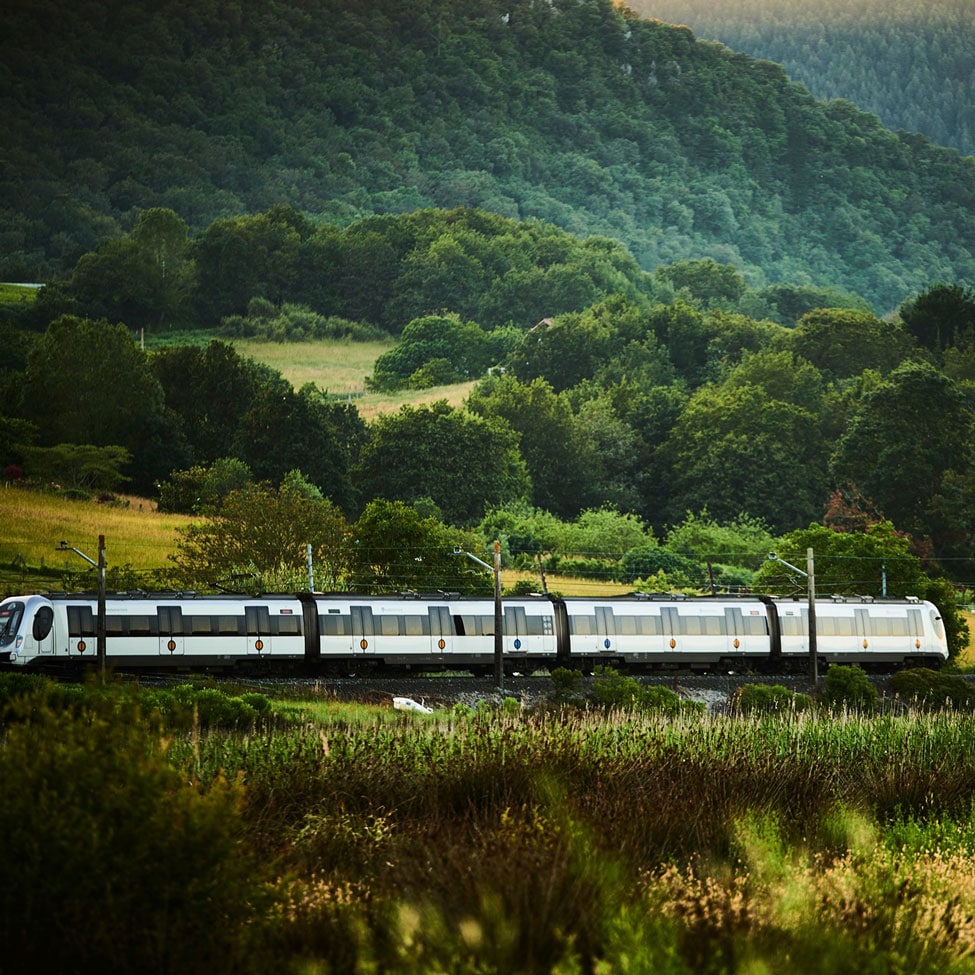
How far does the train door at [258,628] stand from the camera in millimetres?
53094

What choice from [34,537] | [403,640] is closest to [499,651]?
[403,640]

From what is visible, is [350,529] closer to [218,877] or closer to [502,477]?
[502,477]

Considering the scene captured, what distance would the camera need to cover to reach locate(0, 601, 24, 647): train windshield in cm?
4944

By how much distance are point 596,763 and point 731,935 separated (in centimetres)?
707

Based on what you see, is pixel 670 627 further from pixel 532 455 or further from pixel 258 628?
pixel 532 455

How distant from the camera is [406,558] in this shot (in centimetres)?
7881

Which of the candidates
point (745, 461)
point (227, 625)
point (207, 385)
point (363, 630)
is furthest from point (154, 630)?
point (207, 385)

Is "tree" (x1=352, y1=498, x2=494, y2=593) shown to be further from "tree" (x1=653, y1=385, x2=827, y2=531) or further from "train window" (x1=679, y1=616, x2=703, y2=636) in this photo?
"tree" (x1=653, y1=385, x2=827, y2=531)

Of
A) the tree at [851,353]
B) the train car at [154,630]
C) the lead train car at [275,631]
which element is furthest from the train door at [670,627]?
the tree at [851,353]

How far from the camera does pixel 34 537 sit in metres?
94.2

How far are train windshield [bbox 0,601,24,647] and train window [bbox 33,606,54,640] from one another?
51cm

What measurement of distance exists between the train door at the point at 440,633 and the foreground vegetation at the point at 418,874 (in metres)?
36.9

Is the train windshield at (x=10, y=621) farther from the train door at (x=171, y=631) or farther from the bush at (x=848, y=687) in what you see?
the bush at (x=848, y=687)

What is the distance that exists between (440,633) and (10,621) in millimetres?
14453
